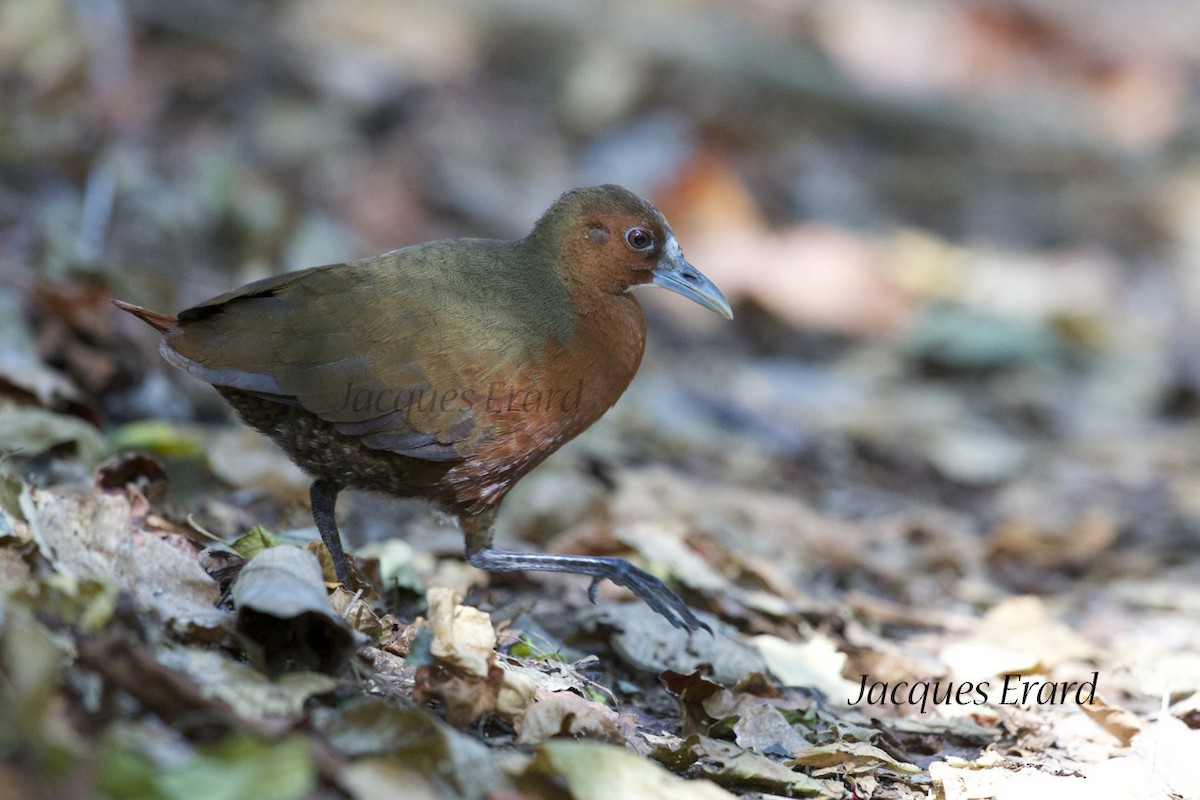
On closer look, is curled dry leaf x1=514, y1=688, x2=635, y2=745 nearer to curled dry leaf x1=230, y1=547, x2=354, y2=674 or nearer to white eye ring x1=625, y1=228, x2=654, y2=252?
curled dry leaf x1=230, y1=547, x2=354, y2=674

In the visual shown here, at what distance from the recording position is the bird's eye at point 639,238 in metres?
3.88

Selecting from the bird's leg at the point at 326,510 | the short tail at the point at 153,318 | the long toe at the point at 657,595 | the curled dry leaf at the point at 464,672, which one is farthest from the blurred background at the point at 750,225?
the curled dry leaf at the point at 464,672

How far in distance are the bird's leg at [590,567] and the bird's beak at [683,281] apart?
2.79 ft

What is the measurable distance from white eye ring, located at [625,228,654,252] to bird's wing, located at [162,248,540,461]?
1.72ft

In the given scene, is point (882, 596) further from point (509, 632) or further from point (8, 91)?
point (8, 91)

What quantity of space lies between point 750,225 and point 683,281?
4.11 m

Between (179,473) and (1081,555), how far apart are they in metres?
3.26

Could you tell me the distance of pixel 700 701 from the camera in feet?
10.5

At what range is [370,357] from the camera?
3.45m

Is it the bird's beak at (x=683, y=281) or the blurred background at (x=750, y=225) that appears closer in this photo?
the bird's beak at (x=683, y=281)

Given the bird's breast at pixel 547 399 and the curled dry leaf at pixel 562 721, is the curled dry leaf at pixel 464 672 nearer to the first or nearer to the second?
the curled dry leaf at pixel 562 721

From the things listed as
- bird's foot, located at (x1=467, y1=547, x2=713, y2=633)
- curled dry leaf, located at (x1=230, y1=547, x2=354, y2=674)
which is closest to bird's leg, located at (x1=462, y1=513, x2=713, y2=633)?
bird's foot, located at (x1=467, y1=547, x2=713, y2=633)

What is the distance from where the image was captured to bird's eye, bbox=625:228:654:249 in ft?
12.7

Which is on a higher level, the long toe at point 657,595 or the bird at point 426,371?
the bird at point 426,371
